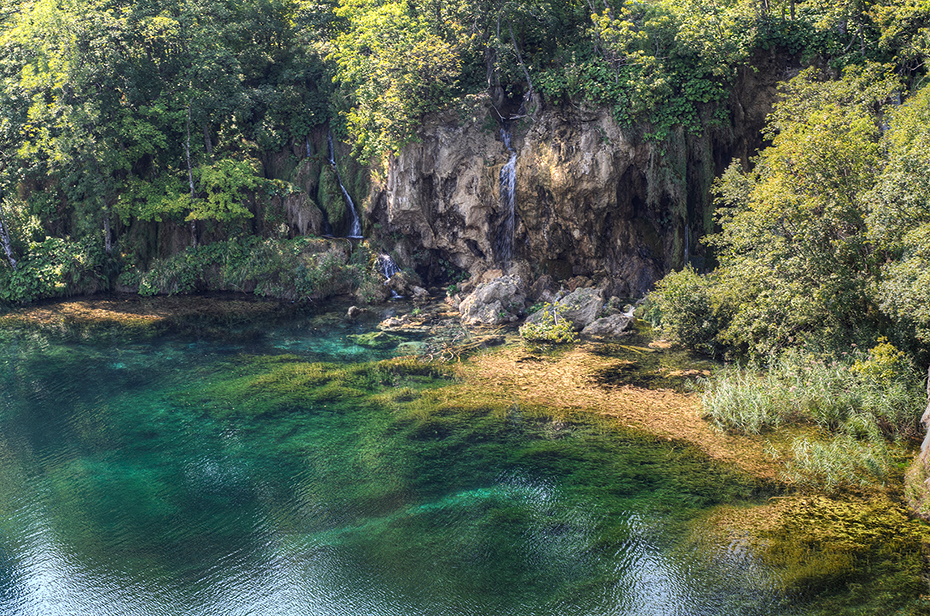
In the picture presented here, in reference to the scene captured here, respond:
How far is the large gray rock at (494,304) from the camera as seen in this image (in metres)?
22.8

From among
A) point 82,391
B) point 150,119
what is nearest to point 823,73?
point 82,391

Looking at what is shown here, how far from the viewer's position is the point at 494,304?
75.7ft

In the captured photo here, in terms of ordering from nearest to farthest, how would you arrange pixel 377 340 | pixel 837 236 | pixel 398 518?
1. pixel 398 518
2. pixel 837 236
3. pixel 377 340

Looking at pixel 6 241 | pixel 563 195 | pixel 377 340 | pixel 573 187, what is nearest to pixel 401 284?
pixel 377 340

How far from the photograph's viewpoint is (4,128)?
26672mm

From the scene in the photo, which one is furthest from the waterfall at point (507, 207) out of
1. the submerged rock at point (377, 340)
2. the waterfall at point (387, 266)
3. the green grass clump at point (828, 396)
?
the green grass clump at point (828, 396)

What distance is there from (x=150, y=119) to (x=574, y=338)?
22.2 metres

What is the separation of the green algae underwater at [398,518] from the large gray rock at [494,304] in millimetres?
6574

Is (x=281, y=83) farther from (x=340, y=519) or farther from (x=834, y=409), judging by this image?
(x=834, y=409)

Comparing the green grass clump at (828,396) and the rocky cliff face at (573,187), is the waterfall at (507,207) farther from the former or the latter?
the green grass clump at (828,396)

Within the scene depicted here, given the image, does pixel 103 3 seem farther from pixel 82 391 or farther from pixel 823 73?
pixel 823 73

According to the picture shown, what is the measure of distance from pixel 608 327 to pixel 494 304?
448 cm

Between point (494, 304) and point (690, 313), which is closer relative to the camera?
point (690, 313)

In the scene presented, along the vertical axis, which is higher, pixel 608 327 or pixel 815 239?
pixel 815 239
